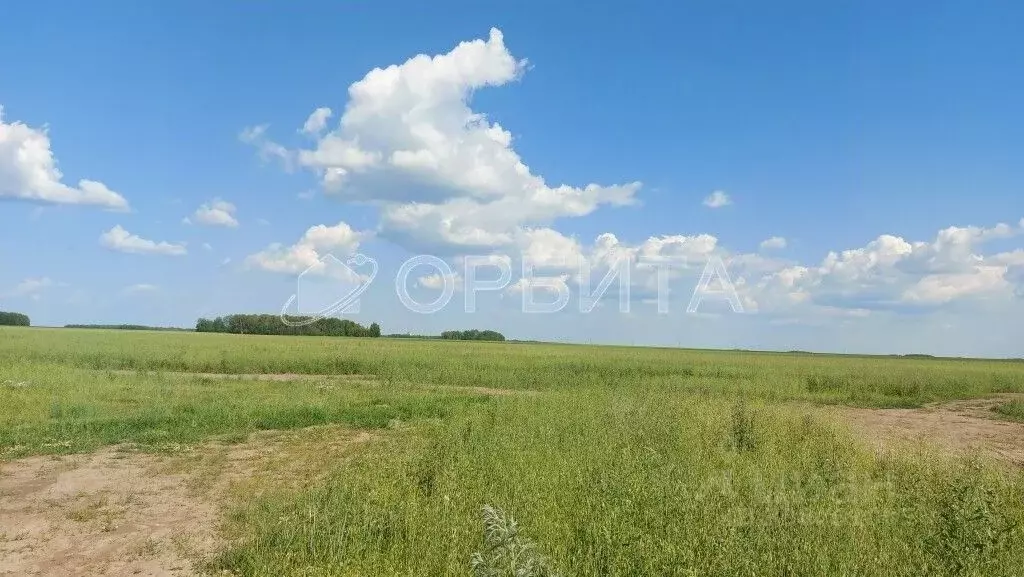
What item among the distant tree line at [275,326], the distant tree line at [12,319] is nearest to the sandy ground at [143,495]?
the distant tree line at [275,326]

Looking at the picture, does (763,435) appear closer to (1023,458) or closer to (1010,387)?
(1023,458)

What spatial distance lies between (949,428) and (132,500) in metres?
18.5

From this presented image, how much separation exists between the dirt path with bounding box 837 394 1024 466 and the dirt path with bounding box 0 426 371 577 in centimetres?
1104

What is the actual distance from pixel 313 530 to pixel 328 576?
116 cm

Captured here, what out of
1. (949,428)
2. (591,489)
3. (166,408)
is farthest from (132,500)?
(949,428)

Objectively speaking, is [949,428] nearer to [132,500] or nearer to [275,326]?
[132,500]

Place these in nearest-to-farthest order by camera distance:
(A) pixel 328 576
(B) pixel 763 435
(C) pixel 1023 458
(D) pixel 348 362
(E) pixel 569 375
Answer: (A) pixel 328 576 < (B) pixel 763 435 < (C) pixel 1023 458 < (E) pixel 569 375 < (D) pixel 348 362

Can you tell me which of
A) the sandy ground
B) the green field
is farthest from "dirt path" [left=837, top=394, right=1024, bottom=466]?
the green field

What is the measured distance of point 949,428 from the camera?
16234 millimetres

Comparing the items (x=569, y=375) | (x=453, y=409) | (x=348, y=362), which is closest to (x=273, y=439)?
(x=453, y=409)

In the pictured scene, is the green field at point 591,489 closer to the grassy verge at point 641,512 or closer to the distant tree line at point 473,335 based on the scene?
the grassy verge at point 641,512

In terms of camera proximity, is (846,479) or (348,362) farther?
(348,362)

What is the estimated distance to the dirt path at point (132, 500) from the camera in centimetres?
628

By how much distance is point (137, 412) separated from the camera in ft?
48.3
